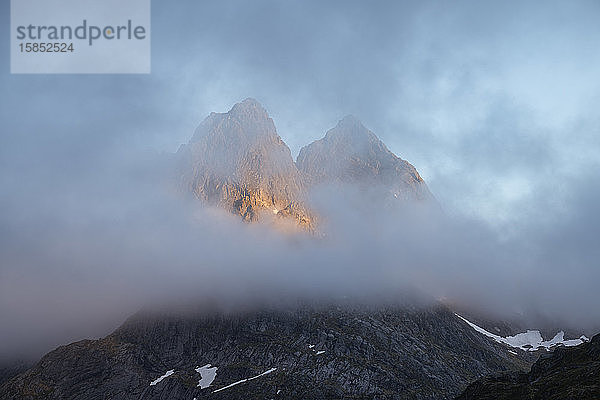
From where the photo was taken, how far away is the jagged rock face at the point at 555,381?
111 metres

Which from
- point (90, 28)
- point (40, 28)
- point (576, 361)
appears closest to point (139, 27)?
point (90, 28)

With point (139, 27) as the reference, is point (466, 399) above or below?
below

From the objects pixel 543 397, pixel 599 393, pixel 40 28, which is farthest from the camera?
pixel 40 28

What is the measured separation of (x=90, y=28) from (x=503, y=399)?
153 m

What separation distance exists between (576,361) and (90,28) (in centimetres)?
16938

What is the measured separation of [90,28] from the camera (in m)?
130

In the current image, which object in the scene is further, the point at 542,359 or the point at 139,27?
the point at 542,359

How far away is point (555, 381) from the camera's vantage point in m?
125

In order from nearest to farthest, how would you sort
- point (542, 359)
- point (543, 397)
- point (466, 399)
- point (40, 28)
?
point (543, 397) → point (40, 28) → point (466, 399) → point (542, 359)

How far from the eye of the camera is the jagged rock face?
111m

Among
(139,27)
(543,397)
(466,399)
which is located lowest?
(466,399)

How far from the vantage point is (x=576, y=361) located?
135 meters

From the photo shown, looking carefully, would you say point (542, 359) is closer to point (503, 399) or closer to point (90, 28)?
point (503, 399)

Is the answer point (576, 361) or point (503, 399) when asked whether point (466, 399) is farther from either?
point (576, 361)
